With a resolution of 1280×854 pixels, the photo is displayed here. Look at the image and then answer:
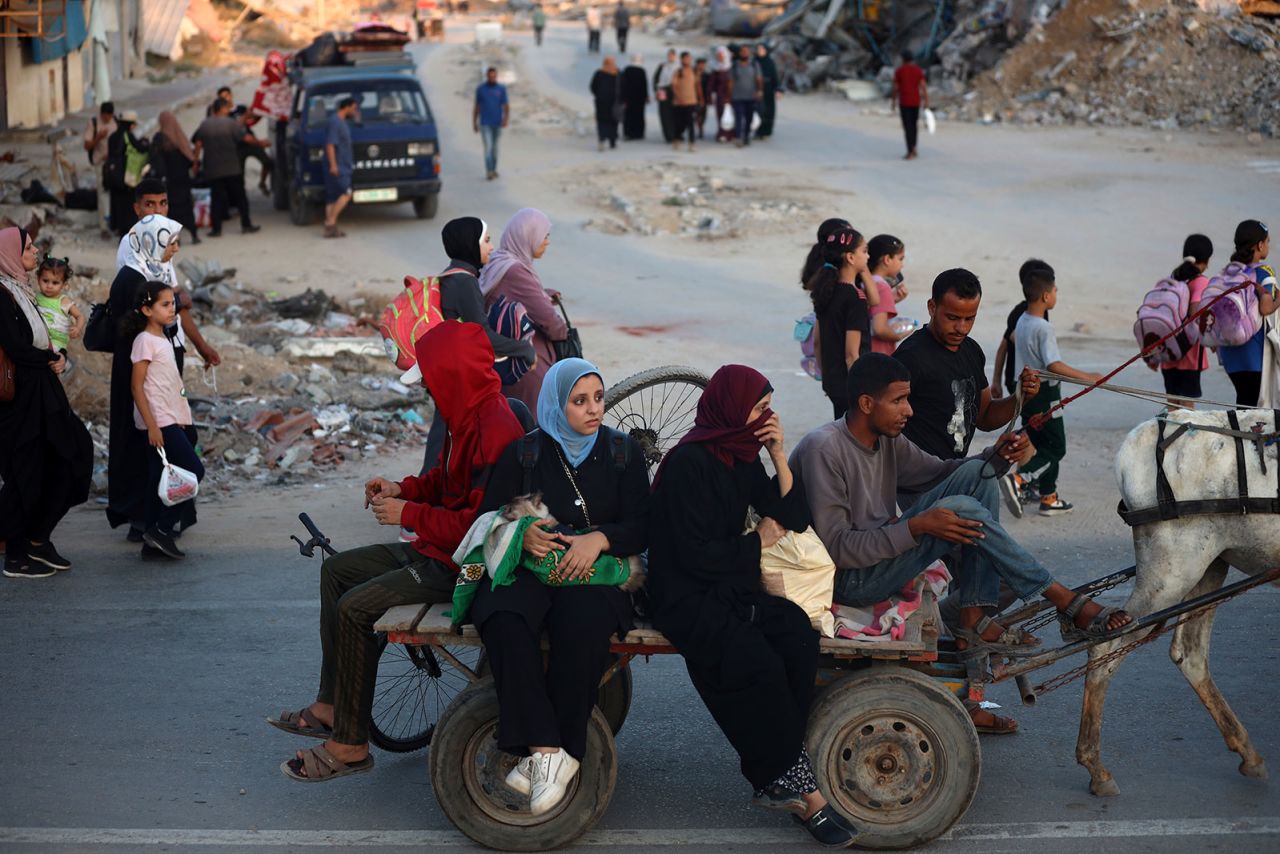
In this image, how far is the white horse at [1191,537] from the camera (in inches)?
199

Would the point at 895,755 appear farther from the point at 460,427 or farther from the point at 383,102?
the point at 383,102

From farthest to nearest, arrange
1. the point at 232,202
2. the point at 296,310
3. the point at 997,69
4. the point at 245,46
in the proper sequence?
the point at 245,46
the point at 997,69
the point at 232,202
the point at 296,310

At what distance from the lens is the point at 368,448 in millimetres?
10453

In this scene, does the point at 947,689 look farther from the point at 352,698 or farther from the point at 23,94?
A: the point at 23,94

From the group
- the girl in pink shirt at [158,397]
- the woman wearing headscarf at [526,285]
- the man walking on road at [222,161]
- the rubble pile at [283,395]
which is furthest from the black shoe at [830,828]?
the man walking on road at [222,161]

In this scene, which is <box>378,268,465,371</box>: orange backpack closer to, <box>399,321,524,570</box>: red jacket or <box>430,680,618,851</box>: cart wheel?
<box>399,321,524,570</box>: red jacket

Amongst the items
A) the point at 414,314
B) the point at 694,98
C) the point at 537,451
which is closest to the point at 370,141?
the point at 694,98

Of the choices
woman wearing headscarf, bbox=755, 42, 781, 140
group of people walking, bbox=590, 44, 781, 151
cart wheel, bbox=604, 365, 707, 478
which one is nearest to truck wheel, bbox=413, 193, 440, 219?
group of people walking, bbox=590, 44, 781, 151

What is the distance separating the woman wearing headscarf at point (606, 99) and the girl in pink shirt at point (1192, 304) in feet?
64.1

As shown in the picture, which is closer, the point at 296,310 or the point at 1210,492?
the point at 1210,492

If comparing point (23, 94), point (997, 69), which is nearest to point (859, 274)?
point (23, 94)

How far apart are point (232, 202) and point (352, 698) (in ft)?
55.2

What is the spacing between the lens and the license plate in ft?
66.3

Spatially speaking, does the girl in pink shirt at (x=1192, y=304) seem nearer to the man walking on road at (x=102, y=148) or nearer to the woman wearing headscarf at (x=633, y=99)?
the man walking on road at (x=102, y=148)
